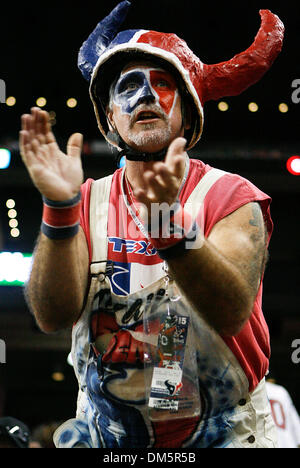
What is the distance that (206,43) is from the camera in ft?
16.9

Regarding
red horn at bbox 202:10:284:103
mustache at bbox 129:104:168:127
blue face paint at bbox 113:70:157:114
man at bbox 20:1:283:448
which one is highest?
red horn at bbox 202:10:284:103

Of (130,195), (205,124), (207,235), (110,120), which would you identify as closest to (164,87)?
(110,120)

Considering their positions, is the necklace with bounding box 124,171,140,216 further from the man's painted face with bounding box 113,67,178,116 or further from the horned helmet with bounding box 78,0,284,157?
the man's painted face with bounding box 113,67,178,116

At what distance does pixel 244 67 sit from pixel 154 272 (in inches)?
36.4

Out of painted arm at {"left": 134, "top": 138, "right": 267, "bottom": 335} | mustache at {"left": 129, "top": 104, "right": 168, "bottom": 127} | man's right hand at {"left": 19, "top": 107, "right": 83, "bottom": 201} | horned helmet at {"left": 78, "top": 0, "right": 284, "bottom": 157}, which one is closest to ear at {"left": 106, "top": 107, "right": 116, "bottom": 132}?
horned helmet at {"left": 78, "top": 0, "right": 284, "bottom": 157}

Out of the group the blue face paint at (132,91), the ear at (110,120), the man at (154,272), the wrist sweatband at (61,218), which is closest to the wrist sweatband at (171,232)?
the man at (154,272)

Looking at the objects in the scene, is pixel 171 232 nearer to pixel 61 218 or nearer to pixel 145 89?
pixel 61 218

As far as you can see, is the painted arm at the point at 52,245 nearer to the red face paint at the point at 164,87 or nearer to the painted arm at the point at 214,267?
the painted arm at the point at 214,267

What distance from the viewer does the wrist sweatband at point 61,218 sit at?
194cm

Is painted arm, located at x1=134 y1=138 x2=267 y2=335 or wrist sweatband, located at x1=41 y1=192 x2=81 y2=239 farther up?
wrist sweatband, located at x1=41 y1=192 x2=81 y2=239

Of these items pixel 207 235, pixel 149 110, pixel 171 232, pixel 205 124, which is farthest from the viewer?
pixel 205 124

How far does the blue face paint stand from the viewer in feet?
7.60

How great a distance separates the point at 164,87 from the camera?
239 centimetres

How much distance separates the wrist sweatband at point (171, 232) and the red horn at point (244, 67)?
2.85 feet
